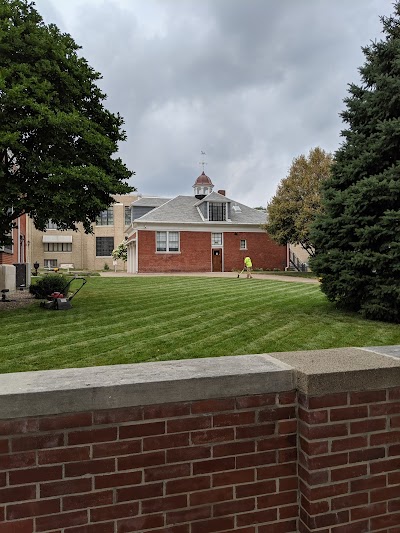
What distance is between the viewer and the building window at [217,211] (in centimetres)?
3834

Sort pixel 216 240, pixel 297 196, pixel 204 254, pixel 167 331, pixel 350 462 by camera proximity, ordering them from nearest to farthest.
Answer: pixel 350 462 < pixel 167 331 < pixel 297 196 < pixel 204 254 < pixel 216 240

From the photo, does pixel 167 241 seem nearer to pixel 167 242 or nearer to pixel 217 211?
pixel 167 242


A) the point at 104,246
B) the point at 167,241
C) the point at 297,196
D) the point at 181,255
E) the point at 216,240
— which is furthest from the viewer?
the point at 104,246

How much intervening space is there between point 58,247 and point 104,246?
612 cm

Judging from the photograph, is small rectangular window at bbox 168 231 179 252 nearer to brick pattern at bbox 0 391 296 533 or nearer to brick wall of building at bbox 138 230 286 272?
brick wall of building at bbox 138 230 286 272

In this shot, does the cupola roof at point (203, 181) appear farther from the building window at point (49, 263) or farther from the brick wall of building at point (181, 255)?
the building window at point (49, 263)

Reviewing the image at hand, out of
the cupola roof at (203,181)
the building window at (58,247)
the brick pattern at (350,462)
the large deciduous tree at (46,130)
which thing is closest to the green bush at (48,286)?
the large deciduous tree at (46,130)

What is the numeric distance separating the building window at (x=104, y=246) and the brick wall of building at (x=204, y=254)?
17.5m

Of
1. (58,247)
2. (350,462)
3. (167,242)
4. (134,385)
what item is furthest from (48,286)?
A: (58,247)

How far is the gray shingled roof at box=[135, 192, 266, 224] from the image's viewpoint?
37.3 m

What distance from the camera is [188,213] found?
128 feet

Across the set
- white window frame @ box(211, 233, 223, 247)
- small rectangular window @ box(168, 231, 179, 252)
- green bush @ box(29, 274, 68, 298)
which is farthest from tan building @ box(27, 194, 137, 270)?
green bush @ box(29, 274, 68, 298)

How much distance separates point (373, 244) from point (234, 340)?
4.84 m

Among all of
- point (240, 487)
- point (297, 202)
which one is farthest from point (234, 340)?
point (297, 202)
